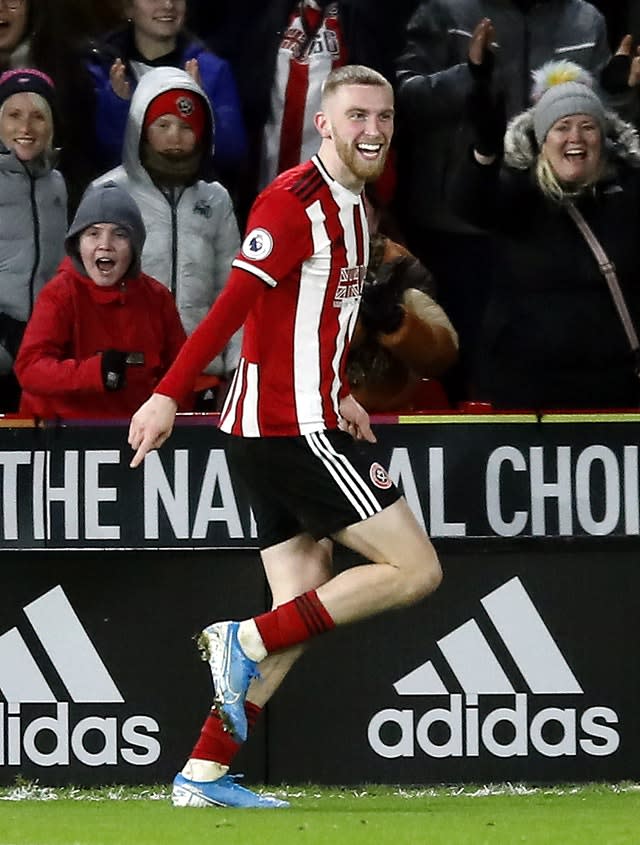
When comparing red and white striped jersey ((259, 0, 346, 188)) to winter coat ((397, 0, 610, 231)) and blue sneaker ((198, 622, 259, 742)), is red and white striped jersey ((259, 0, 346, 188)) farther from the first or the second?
blue sneaker ((198, 622, 259, 742))

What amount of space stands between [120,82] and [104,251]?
0.99 metres

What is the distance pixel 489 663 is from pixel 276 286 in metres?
1.80

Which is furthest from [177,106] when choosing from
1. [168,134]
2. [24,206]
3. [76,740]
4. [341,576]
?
[341,576]

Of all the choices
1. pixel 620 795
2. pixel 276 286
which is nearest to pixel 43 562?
pixel 276 286

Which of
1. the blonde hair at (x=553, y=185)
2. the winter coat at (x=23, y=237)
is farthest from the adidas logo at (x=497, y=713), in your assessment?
the winter coat at (x=23, y=237)

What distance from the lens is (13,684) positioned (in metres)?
6.52

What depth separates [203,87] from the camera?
7453 mm

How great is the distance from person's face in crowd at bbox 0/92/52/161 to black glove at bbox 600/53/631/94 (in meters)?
2.19

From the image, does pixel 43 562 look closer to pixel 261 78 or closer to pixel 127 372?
pixel 127 372

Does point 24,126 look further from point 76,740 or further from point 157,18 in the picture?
point 76,740

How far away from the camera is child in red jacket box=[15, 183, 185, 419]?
6516 mm

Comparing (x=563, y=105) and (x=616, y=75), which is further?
(x=616, y=75)

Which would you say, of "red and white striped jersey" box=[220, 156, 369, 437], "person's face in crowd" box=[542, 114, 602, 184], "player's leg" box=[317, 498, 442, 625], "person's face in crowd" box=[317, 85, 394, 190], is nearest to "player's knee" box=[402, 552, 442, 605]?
"player's leg" box=[317, 498, 442, 625]

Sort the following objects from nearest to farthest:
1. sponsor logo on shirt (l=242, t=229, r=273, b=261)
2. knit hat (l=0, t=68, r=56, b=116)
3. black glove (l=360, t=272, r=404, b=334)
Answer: sponsor logo on shirt (l=242, t=229, r=273, b=261) → black glove (l=360, t=272, r=404, b=334) → knit hat (l=0, t=68, r=56, b=116)
